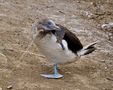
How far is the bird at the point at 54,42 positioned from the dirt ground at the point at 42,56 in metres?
0.32

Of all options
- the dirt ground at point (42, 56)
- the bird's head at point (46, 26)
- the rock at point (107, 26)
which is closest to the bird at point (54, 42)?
the bird's head at point (46, 26)

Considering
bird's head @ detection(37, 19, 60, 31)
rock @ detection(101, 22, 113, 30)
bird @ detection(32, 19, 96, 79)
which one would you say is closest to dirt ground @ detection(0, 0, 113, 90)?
rock @ detection(101, 22, 113, 30)

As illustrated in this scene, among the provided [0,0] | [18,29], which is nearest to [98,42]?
[18,29]

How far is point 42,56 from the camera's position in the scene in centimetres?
644

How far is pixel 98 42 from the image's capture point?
745cm

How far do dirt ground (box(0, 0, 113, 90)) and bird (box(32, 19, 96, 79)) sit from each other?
0.32 m

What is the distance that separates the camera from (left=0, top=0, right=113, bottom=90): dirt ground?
5691 mm

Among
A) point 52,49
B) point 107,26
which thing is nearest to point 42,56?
point 52,49

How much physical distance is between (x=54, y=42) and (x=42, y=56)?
974 mm

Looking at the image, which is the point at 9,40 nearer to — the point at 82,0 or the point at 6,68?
the point at 6,68

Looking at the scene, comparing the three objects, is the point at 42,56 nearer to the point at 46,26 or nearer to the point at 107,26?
the point at 46,26

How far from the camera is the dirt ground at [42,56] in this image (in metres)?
5.69

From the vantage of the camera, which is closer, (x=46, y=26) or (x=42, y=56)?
(x=46, y=26)

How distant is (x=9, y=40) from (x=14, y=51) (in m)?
0.44
